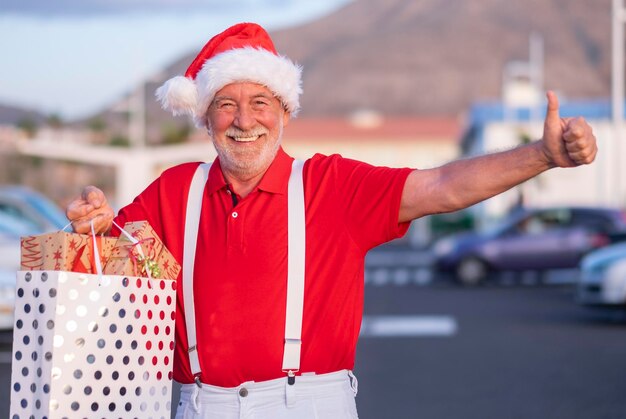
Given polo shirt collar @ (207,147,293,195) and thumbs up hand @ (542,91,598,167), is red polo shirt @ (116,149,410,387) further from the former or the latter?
thumbs up hand @ (542,91,598,167)

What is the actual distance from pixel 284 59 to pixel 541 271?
69.9ft

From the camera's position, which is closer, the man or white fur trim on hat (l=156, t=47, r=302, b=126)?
the man

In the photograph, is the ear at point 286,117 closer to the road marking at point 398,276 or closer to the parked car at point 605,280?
the parked car at point 605,280

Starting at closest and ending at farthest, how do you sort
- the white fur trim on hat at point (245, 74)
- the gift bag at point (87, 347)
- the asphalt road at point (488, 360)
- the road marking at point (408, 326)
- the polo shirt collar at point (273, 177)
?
the gift bag at point (87, 347) → the polo shirt collar at point (273, 177) → the white fur trim on hat at point (245, 74) → the asphalt road at point (488, 360) → the road marking at point (408, 326)

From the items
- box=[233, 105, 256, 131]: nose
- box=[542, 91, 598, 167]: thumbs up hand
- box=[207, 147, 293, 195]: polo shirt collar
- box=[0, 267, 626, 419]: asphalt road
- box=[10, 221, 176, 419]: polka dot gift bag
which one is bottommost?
box=[0, 267, 626, 419]: asphalt road

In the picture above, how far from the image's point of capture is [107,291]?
3.50 m

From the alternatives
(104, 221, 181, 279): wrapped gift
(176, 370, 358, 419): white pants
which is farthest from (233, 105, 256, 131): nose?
(176, 370, 358, 419): white pants

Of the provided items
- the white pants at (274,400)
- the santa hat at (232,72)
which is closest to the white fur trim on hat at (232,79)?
the santa hat at (232,72)

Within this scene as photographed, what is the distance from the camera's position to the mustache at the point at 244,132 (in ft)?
13.0

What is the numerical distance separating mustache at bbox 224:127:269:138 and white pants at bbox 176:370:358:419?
0.77 m

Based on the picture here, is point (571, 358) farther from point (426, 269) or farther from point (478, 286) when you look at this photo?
point (426, 269)

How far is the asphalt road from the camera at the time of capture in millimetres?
10211

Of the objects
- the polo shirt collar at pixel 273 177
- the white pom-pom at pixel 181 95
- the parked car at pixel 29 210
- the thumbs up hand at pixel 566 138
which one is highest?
the parked car at pixel 29 210

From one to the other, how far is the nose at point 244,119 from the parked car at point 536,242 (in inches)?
823
